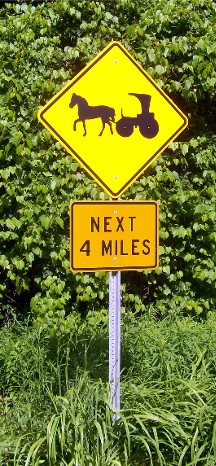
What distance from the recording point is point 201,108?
7211mm

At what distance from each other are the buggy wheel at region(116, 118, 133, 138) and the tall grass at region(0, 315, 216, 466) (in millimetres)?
1427

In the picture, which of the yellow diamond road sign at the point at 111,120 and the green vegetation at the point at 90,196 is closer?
the yellow diamond road sign at the point at 111,120

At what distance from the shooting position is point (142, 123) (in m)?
4.07

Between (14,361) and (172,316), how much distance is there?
174 centimetres

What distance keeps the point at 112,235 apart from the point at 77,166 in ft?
8.46

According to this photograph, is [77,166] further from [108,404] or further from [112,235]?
[108,404]

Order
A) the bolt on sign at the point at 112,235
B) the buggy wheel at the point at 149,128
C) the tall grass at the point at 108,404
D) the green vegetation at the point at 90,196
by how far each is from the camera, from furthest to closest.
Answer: the green vegetation at the point at 90,196 → the buggy wheel at the point at 149,128 → the bolt on sign at the point at 112,235 → the tall grass at the point at 108,404

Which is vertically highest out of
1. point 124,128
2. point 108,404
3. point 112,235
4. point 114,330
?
point 124,128

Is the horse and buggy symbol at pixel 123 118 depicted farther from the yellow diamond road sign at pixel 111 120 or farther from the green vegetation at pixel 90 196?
the green vegetation at pixel 90 196

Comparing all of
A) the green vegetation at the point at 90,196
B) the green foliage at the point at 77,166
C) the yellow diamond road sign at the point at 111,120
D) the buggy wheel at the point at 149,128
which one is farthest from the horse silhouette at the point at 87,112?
the green foliage at the point at 77,166

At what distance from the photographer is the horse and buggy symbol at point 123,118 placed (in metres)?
3.98

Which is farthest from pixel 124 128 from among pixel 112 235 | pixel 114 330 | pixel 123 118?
pixel 114 330

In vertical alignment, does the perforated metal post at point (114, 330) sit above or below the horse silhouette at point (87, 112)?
below

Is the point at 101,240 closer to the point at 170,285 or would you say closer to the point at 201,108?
the point at 170,285
